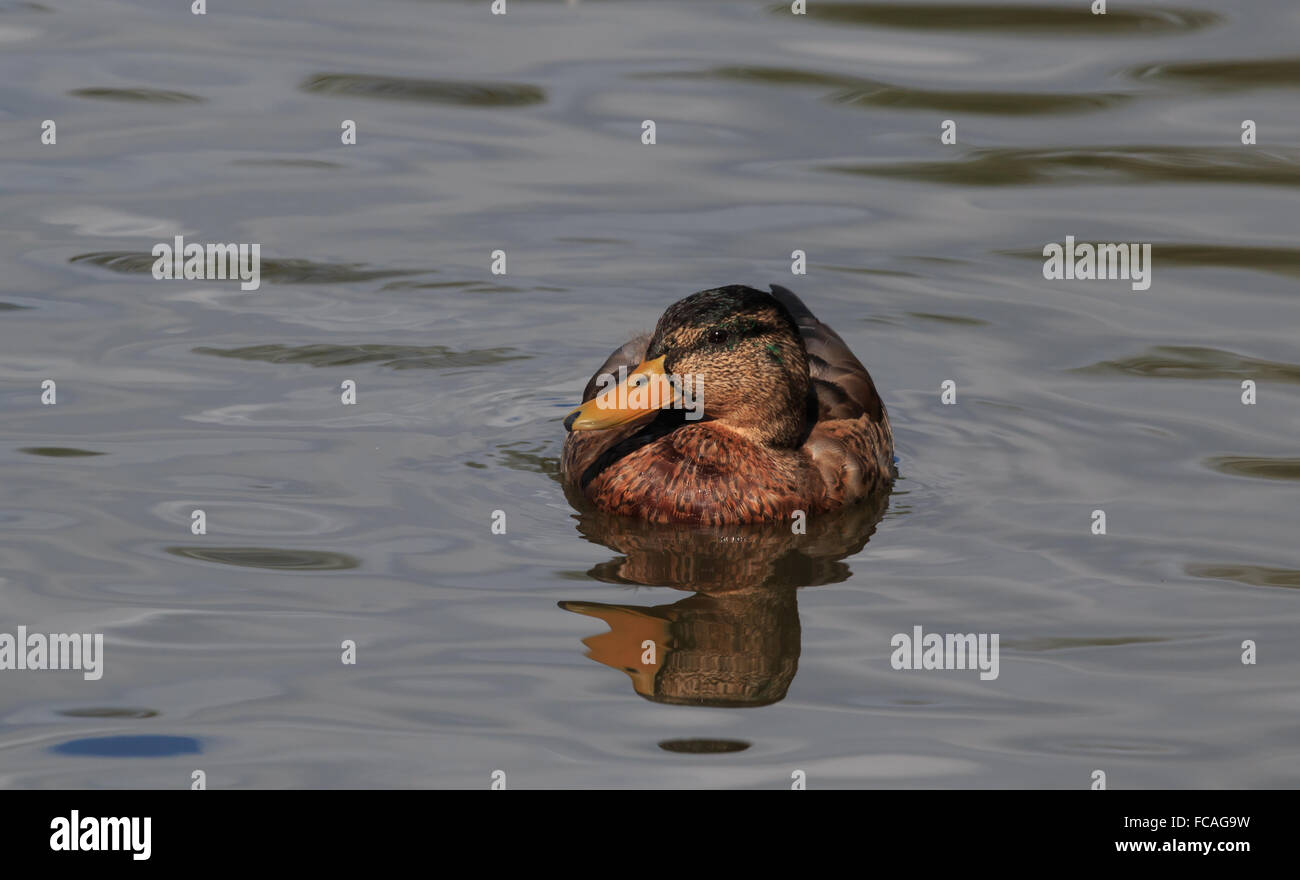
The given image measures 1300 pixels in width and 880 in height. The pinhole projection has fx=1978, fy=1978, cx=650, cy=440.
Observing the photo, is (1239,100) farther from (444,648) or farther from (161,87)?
(444,648)

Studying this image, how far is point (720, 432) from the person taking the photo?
9.05 metres

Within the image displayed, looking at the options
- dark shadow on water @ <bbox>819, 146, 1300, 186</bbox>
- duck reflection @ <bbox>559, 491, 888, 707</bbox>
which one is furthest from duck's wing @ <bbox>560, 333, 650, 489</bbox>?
dark shadow on water @ <bbox>819, 146, 1300, 186</bbox>

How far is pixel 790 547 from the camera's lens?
28.4 feet

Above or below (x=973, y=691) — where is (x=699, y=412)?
above

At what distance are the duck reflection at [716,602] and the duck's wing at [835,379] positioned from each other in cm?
44

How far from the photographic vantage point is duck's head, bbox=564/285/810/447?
8664mm

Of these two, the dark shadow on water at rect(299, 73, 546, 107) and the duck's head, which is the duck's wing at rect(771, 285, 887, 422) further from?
the dark shadow on water at rect(299, 73, 546, 107)

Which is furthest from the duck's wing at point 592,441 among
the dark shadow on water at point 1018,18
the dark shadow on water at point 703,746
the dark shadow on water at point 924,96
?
the dark shadow on water at point 1018,18

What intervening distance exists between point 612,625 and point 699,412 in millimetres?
1751

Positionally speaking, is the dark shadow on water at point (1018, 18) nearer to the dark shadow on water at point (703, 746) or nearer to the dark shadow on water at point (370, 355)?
the dark shadow on water at point (370, 355)

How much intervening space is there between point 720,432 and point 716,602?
1250 mm

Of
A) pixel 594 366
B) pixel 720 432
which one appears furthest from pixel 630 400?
pixel 594 366

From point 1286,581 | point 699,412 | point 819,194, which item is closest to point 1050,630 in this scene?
point 1286,581

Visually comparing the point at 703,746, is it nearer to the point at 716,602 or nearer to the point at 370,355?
the point at 716,602
